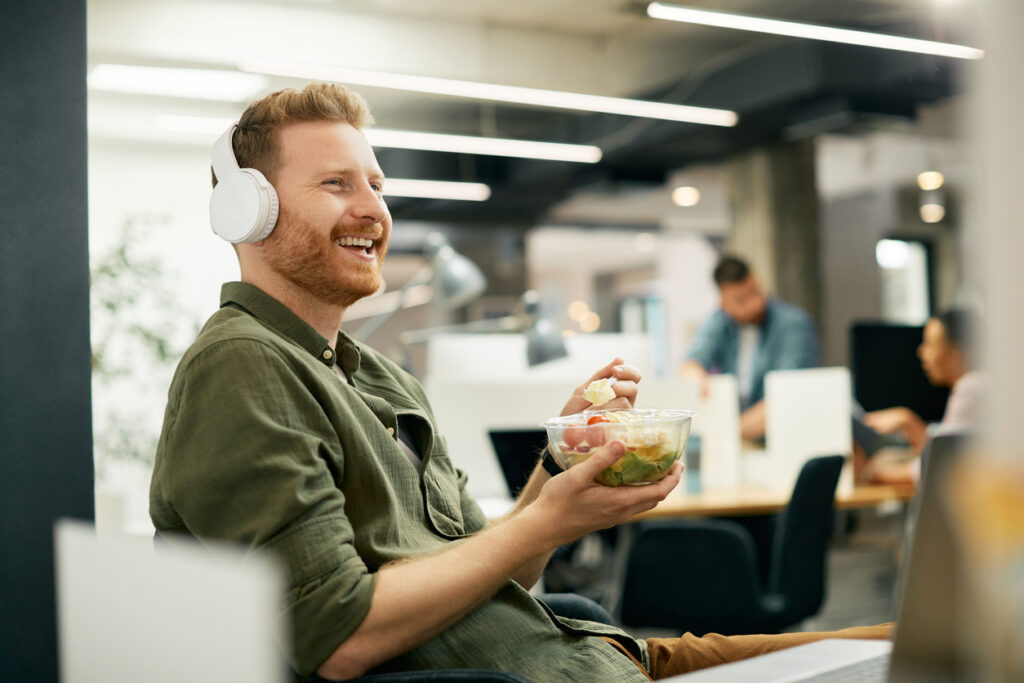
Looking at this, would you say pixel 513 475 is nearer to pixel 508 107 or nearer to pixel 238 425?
pixel 238 425

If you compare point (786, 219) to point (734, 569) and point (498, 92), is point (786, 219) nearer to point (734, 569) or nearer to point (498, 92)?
point (498, 92)

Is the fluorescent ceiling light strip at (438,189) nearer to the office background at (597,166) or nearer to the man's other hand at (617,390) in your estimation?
the office background at (597,166)

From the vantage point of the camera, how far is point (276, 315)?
53.1 inches

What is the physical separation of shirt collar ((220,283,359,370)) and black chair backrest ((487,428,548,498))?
1877mm

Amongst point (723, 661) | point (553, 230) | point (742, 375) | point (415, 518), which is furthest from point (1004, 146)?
point (553, 230)

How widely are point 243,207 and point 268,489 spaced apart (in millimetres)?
471

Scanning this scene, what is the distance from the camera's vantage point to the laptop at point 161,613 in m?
0.70

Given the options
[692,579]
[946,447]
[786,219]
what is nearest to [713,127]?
[786,219]

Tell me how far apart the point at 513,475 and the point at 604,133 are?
→ 16.4 feet

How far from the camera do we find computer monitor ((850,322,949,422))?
14.7ft

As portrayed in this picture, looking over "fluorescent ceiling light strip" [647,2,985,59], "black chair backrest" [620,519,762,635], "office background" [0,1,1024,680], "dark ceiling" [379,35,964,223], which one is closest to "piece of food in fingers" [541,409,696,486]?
"black chair backrest" [620,519,762,635]

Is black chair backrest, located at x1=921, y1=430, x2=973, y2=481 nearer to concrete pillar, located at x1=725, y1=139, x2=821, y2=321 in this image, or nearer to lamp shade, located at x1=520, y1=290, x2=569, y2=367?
lamp shade, located at x1=520, y1=290, x2=569, y2=367

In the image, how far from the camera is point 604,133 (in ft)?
25.2

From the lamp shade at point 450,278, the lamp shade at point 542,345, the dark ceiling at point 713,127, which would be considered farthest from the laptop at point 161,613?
the dark ceiling at point 713,127
